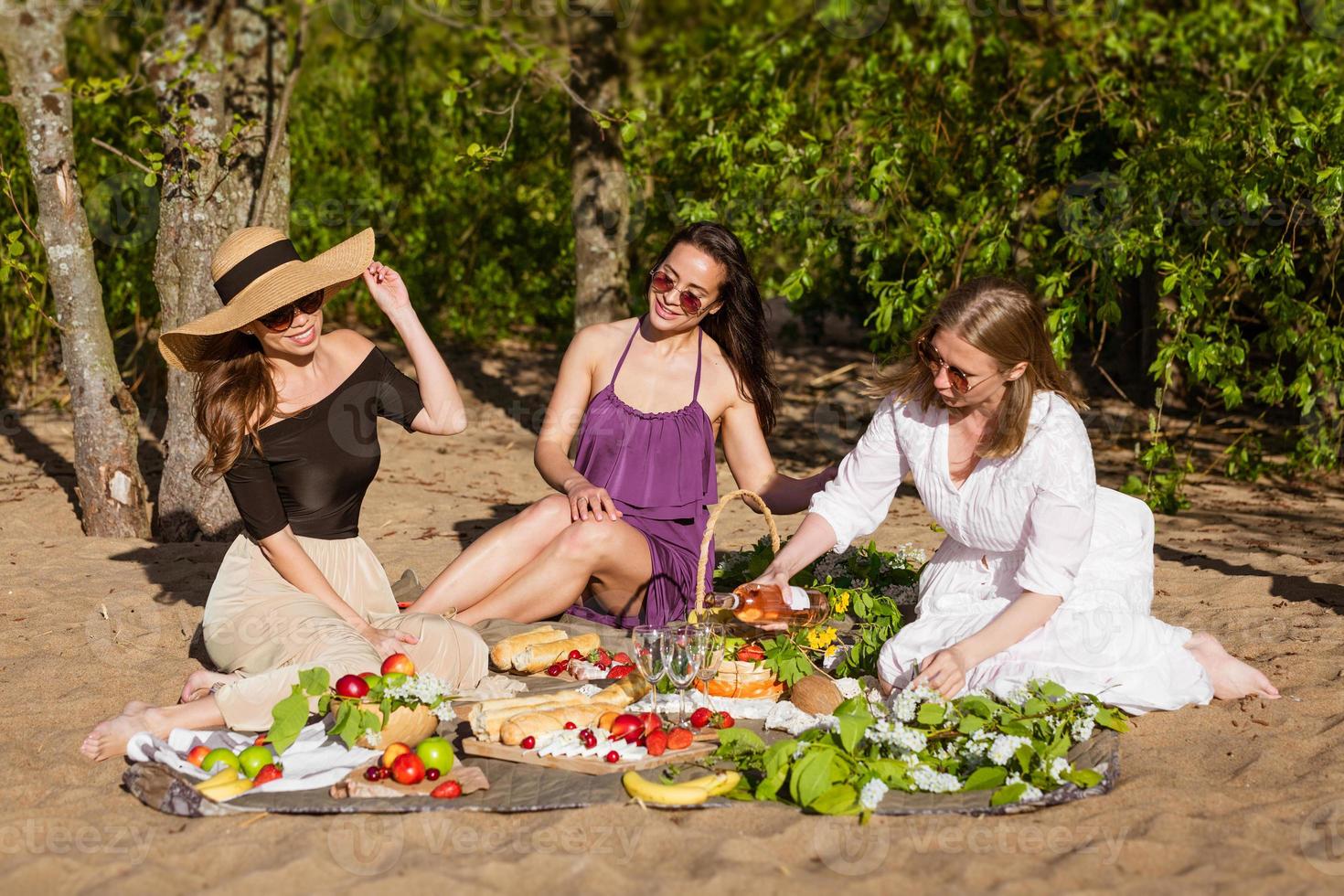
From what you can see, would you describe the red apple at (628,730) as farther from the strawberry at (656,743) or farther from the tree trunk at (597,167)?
the tree trunk at (597,167)

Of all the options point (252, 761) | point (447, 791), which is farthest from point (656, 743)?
point (252, 761)

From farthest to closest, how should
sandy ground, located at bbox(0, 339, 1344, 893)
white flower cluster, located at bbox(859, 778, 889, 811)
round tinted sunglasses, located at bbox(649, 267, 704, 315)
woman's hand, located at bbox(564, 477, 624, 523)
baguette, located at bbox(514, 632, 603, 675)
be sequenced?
1. round tinted sunglasses, located at bbox(649, 267, 704, 315)
2. woman's hand, located at bbox(564, 477, 624, 523)
3. baguette, located at bbox(514, 632, 603, 675)
4. white flower cluster, located at bbox(859, 778, 889, 811)
5. sandy ground, located at bbox(0, 339, 1344, 893)

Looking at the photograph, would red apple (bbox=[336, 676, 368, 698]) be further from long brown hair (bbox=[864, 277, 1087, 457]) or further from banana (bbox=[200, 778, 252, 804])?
long brown hair (bbox=[864, 277, 1087, 457])

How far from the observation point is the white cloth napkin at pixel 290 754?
3.17 metres

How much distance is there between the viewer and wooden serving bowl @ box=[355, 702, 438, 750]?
330 centimetres

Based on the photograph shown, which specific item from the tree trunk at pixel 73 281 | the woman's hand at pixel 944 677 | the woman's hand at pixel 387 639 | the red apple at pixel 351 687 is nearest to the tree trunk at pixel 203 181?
the tree trunk at pixel 73 281

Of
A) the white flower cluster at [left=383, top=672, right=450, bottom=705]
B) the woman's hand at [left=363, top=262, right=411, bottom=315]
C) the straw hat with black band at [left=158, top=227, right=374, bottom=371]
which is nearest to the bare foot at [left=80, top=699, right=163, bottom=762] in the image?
the white flower cluster at [left=383, top=672, right=450, bottom=705]

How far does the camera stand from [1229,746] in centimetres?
339

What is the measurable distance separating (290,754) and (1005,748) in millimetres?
1822

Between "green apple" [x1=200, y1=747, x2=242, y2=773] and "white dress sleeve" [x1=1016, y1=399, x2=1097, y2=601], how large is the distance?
2.11m

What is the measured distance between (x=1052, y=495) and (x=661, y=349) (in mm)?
1637

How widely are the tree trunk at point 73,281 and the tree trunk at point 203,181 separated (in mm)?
208

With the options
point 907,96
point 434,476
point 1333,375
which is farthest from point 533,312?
point 1333,375

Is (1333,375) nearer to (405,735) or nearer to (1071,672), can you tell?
(1071,672)
